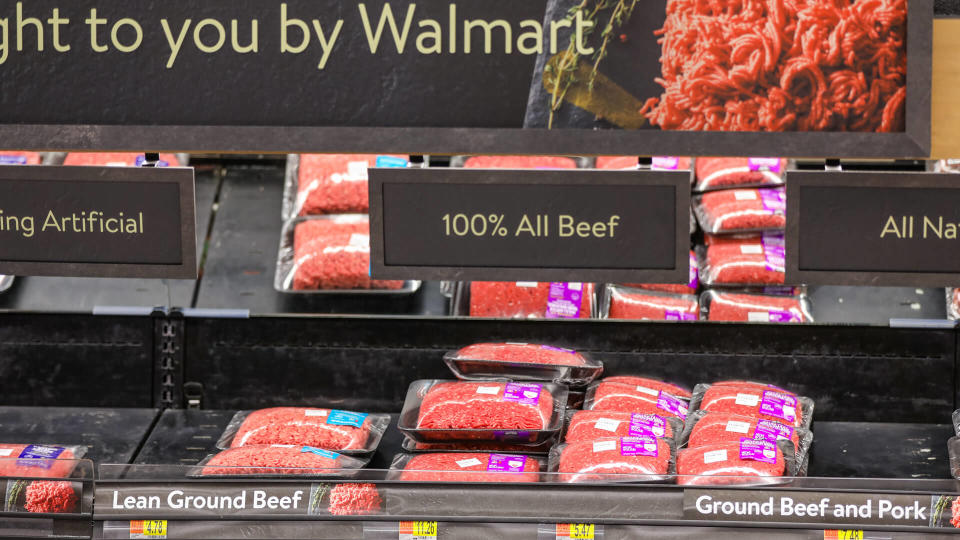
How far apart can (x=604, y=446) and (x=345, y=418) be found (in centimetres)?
72

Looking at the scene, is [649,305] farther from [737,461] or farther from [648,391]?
[737,461]

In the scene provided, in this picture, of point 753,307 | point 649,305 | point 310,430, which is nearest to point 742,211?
point 753,307

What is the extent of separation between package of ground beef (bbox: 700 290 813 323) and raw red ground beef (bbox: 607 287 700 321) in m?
0.06

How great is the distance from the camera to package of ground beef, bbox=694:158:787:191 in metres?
4.09

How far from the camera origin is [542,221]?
2.41 m

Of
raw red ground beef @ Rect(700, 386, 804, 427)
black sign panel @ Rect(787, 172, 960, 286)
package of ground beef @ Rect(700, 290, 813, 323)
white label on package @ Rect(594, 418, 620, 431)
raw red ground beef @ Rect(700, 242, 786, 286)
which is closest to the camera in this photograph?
black sign panel @ Rect(787, 172, 960, 286)

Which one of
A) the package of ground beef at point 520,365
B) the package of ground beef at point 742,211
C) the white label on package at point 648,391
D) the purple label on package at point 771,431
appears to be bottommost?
the purple label on package at point 771,431

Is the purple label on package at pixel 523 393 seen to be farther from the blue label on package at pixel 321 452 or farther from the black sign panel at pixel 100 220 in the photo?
the black sign panel at pixel 100 220

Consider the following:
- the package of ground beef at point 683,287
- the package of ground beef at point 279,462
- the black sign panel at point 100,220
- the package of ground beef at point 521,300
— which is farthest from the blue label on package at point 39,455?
the package of ground beef at point 683,287

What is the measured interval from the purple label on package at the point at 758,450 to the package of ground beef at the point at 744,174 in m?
1.49

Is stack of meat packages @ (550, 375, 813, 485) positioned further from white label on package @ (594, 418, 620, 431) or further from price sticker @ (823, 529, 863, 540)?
price sticker @ (823, 529, 863, 540)

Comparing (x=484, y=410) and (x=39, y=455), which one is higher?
(x=484, y=410)

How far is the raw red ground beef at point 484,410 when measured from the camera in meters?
2.93

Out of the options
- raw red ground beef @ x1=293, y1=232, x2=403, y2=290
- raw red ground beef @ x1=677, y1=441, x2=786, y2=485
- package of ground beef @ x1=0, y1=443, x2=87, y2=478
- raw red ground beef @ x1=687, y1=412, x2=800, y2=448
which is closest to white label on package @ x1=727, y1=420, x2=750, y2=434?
raw red ground beef @ x1=687, y1=412, x2=800, y2=448
